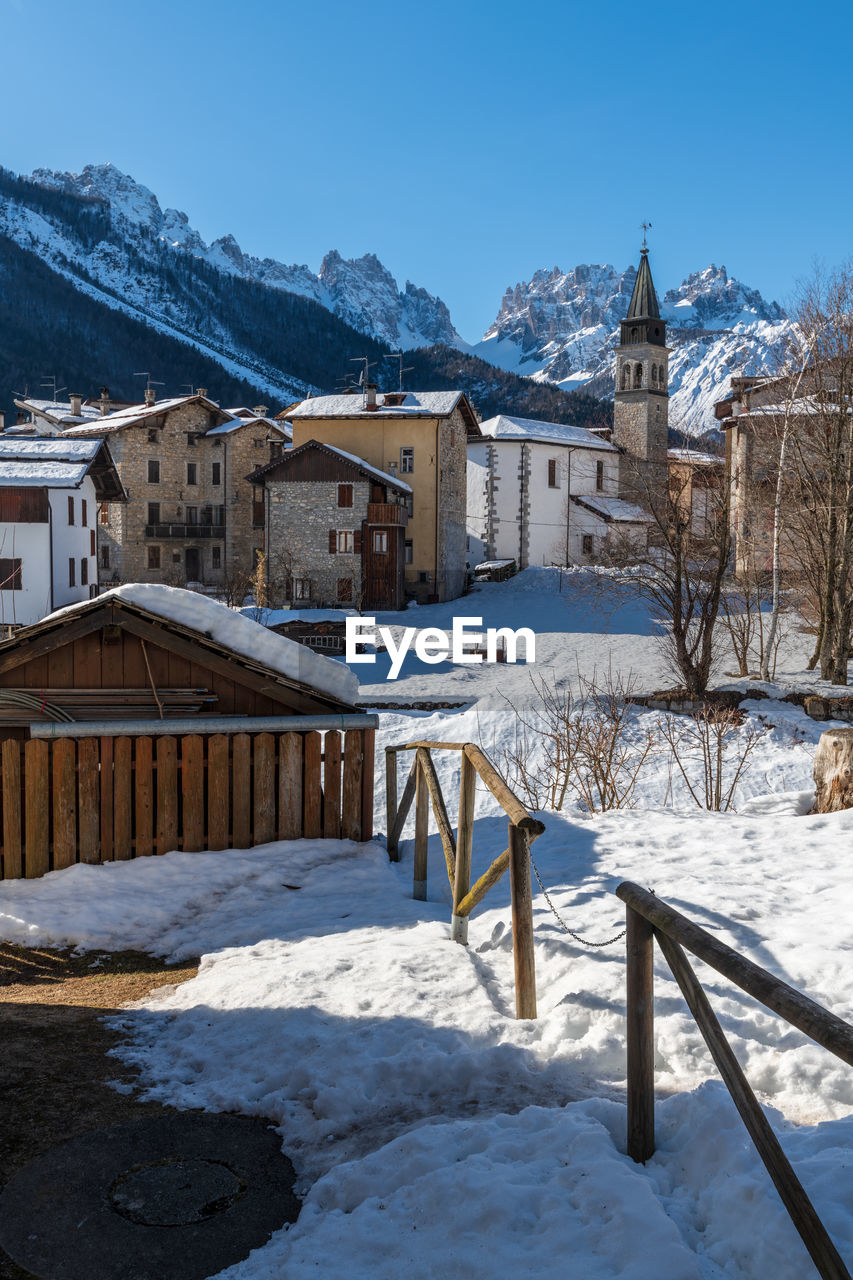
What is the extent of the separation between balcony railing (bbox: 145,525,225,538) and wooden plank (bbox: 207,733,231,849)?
48.2m

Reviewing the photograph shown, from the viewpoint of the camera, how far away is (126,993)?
5.55 meters

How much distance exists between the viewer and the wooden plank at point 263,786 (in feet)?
26.3

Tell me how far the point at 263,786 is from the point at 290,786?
0.73 feet

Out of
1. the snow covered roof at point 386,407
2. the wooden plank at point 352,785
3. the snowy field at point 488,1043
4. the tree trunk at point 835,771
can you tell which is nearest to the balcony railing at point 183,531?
the snow covered roof at point 386,407

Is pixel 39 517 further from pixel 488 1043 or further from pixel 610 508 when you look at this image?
pixel 610 508

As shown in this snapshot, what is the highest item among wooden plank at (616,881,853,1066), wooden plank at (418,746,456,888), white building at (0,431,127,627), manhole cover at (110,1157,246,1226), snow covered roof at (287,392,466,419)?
snow covered roof at (287,392,466,419)

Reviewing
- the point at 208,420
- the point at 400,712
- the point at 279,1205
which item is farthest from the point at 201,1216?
the point at 208,420

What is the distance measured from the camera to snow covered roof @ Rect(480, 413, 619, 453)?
51.9 meters

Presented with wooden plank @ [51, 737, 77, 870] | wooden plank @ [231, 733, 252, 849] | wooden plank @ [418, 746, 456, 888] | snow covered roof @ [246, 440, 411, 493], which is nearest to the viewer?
wooden plank @ [418, 746, 456, 888]

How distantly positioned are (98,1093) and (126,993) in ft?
4.72

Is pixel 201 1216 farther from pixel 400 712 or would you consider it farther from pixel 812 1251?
pixel 400 712

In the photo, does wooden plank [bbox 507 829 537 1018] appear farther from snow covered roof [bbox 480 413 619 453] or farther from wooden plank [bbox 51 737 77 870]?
snow covered roof [bbox 480 413 619 453]

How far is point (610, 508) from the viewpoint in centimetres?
5406

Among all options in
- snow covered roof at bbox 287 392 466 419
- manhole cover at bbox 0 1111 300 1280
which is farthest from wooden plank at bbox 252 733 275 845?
snow covered roof at bbox 287 392 466 419
